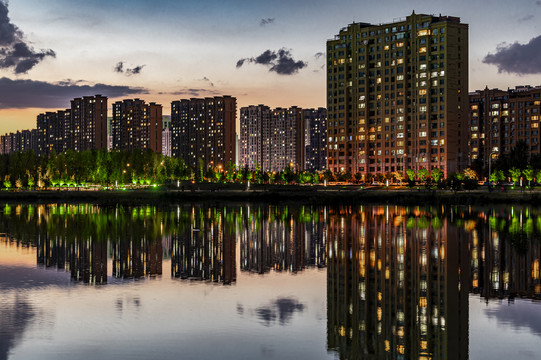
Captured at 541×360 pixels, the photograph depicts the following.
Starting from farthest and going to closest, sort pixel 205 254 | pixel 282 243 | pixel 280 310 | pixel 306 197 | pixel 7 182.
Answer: pixel 7 182
pixel 306 197
pixel 282 243
pixel 205 254
pixel 280 310

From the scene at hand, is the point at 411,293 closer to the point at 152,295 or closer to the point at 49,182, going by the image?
the point at 152,295

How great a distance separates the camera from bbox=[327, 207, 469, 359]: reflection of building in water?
1975cm

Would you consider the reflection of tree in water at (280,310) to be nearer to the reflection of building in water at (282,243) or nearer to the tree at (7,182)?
the reflection of building in water at (282,243)

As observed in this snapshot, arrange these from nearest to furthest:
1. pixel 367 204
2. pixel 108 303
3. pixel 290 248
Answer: pixel 108 303
pixel 290 248
pixel 367 204

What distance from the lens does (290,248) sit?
47219mm

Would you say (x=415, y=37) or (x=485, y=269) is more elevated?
(x=415, y=37)

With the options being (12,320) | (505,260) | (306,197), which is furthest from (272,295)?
(306,197)

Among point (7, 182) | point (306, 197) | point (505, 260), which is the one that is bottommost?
point (505, 260)

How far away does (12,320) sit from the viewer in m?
22.4

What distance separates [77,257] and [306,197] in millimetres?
76517

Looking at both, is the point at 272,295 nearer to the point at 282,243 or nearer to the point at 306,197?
the point at 282,243

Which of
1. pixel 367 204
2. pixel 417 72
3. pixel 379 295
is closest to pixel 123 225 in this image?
pixel 379 295

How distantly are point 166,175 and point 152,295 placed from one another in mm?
168008

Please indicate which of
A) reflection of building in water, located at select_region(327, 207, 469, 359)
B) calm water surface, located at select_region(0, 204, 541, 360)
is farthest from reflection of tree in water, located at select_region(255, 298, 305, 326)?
reflection of building in water, located at select_region(327, 207, 469, 359)
